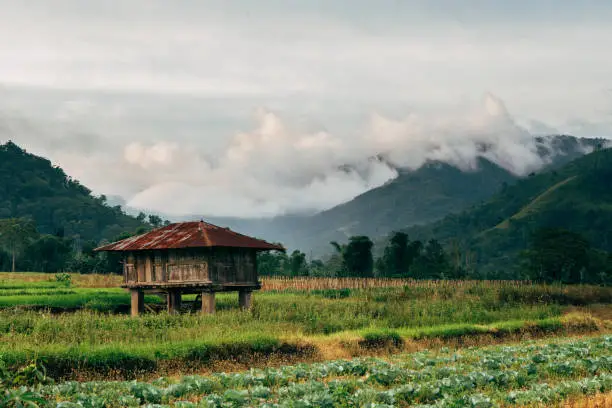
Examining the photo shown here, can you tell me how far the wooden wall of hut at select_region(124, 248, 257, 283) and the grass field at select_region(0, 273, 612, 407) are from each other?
8.60ft

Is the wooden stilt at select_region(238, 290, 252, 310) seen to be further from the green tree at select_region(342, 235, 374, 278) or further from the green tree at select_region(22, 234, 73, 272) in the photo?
the green tree at select_region(342, 235, 374, 278)

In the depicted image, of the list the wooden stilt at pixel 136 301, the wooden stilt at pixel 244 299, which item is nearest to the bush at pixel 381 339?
the wooden stilt at pixel 244 299

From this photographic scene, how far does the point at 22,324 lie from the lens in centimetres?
2962

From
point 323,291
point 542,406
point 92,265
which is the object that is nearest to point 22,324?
point 542,406

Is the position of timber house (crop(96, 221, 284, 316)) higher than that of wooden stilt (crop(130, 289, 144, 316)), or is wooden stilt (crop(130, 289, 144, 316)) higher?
timber house (crop(96, 221, 284, 316))

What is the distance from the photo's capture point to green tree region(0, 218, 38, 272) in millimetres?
110750

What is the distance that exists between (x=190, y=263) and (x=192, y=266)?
0.67 feet

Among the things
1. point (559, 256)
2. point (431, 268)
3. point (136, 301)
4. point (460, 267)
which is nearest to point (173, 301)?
point (136, 301)

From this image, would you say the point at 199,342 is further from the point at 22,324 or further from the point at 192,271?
the point at 192,271

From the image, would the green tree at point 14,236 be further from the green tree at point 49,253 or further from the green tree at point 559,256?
the green tree at point 559,256

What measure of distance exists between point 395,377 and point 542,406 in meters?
5.42

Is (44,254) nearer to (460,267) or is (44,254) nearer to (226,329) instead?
(460,267)

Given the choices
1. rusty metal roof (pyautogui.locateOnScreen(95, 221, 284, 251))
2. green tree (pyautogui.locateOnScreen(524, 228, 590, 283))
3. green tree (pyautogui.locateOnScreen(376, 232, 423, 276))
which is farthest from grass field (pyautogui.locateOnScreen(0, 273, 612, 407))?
green tree (pyautogui.locateOnScreen(376, 232, 423, 276))

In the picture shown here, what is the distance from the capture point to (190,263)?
37938mm
